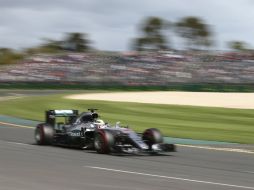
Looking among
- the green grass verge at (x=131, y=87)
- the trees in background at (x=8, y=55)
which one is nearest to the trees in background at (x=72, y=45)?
the trees in background at (x=8, y=55)

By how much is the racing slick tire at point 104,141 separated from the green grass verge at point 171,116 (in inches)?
280

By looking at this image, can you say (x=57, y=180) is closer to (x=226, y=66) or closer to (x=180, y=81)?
(x=180, y=81)

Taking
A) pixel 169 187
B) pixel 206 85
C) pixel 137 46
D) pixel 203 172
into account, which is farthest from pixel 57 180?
pixel 137 46

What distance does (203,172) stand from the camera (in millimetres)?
12047

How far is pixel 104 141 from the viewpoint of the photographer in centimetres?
1481

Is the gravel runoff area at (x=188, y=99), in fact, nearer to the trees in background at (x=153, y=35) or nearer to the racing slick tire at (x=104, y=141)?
the racing slick tire at (x=104, y=141)

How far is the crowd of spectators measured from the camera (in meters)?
67.1

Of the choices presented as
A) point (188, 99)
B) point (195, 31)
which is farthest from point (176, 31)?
point (188, 99)

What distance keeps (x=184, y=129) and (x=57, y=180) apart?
14666mm

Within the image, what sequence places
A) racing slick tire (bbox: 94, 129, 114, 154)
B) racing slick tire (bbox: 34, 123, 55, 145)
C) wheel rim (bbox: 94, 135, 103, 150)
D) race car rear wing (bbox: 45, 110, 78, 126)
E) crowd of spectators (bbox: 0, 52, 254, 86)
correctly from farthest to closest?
1. crowd of spectators (bbox: 0, 52, 254, 86)
2. race car rear wing (bbox: 45, 110, 78, 126)
3. racing slick tire (bbox: 34, 123, 55, 145)
4. wheel rim (bbox: 94, 135, 103, 150)
5. racing slick tire (bbox: 94, 129, 114, 154)

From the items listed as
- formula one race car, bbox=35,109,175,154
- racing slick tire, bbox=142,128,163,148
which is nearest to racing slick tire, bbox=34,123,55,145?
formula one race car, bbox=35,109,175,154

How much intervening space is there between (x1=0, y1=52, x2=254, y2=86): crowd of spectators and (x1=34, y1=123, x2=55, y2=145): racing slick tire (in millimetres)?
48488

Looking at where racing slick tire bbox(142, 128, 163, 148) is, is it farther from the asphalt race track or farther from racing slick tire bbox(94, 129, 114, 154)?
racing slick tire bbox(94, 129, 114, 154)

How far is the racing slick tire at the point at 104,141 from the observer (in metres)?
14.7
